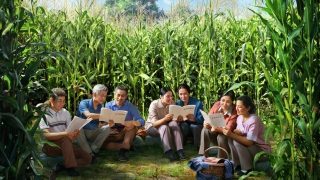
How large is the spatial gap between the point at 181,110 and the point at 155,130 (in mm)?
479

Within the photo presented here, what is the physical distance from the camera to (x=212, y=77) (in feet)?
24.2

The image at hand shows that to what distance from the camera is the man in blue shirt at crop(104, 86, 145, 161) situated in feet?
20.7

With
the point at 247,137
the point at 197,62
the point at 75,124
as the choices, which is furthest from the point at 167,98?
the point at 197,62

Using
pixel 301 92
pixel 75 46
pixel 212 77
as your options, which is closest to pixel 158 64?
pixel 212 77

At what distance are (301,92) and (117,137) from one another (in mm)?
2939

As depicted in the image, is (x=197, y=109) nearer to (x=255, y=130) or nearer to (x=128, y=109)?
(x=128, y=109)

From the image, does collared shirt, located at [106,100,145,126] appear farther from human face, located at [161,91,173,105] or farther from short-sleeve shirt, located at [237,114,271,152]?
short-sleeve shirt, located at [237,114,271,152]

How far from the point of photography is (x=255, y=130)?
18.4 feet

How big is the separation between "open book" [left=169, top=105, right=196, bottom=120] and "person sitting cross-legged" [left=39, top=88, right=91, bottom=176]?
1.20 meters

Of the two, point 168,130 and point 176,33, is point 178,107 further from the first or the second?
point 176,33

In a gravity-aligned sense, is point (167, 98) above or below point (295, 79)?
below

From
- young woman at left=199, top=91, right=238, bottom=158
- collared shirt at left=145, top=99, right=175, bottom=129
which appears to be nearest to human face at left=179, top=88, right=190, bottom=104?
collared shirt at left=145, top=99, right=175, bottom=129

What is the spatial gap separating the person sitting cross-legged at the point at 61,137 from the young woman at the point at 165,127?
99 centimetres

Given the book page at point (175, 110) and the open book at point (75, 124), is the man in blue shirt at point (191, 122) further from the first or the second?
the open book at point (75, 124)
